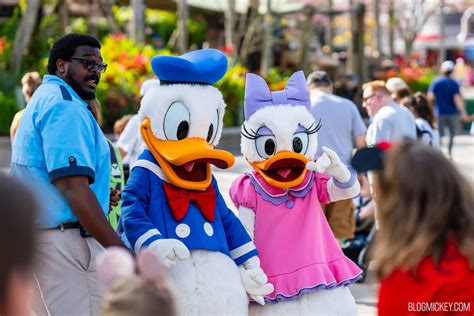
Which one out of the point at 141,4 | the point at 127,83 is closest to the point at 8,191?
the point at 127,83

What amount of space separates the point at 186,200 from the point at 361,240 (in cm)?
448

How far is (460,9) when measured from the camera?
2884 inches

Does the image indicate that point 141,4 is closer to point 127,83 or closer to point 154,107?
point 127,83

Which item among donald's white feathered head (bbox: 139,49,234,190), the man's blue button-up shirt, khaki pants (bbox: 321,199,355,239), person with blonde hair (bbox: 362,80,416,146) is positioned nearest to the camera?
the man's blue button-up shirt

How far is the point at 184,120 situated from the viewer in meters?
5.34

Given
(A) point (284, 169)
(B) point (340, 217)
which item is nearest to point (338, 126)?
(B) point (340, 217)

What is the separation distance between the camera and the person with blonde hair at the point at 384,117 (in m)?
8.88

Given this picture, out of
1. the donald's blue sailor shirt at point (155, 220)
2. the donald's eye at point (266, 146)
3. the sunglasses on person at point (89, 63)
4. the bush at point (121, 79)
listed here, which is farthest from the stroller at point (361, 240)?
the bush at point (121, 79)

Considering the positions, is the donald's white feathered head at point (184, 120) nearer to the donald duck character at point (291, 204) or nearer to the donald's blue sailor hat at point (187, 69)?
the donald's blue sailor hat at point (187, 69)

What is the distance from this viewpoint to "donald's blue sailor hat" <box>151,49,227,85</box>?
5387 millimetres

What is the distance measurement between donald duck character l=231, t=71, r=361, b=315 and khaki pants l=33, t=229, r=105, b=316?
1.24m

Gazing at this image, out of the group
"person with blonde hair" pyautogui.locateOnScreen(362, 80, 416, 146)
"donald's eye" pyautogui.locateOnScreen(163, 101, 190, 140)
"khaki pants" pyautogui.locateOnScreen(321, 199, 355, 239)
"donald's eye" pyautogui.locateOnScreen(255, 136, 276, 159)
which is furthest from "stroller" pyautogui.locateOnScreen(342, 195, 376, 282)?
"donald's eye" pyautogui.locateOnScreen(163, 101, 190, 140)

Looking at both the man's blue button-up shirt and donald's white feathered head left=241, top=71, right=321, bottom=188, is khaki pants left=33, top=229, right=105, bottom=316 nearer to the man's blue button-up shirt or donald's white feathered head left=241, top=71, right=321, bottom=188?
the man's blue button-up shirt

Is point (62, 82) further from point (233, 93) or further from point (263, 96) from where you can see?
point (233, 93)
